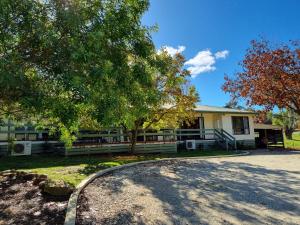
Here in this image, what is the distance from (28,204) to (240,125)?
2697cm

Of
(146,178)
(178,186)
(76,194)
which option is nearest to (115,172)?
(146,178)

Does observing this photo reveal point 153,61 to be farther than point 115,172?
No

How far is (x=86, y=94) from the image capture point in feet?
17.9

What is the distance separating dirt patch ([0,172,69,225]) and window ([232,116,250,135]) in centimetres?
2421

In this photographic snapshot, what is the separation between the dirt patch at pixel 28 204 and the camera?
5.72 meters

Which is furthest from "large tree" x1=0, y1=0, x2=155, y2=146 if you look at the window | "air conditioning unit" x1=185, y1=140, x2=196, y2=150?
the window

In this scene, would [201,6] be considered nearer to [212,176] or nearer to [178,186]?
[212,176]

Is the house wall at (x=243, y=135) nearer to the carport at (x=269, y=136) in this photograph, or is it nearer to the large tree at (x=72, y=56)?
the carport at (x=269, y=136)

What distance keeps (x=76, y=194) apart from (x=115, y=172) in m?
4.19

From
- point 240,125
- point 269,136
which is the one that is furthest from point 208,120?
point 269,136

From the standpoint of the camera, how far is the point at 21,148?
16359 mm

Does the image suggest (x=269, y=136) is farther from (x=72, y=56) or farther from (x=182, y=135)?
(x=72, y=56)

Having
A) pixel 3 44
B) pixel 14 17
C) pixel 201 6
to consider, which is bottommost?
pixel 3 44

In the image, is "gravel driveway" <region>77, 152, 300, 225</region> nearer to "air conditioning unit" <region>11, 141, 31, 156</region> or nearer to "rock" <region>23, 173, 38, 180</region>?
"rock" <region>23, 173, 38, 180</region>
